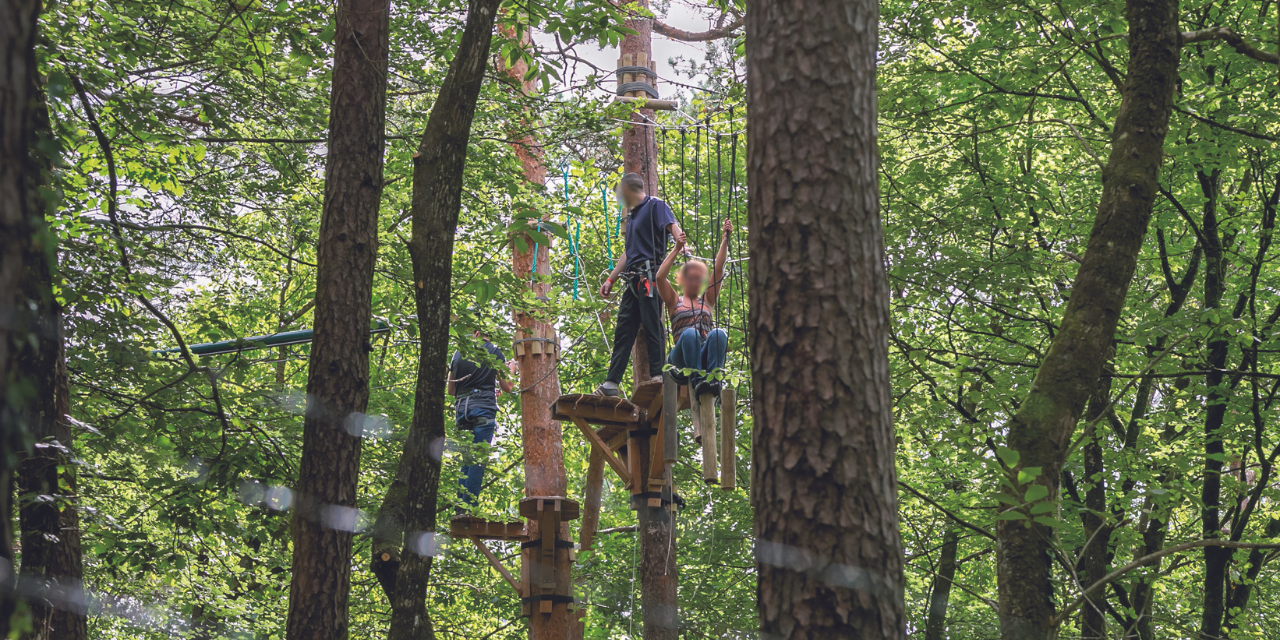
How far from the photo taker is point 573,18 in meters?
5.91

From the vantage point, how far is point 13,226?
1.39m

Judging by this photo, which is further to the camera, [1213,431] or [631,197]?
[1213,431]

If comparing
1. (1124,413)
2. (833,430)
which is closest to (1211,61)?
(1124,413)

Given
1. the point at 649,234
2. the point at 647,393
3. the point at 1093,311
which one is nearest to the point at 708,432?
the point at 647,393

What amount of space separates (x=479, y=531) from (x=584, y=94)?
13.8ft

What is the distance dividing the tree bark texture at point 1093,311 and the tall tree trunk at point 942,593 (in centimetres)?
679

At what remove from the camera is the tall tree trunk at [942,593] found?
423 inches

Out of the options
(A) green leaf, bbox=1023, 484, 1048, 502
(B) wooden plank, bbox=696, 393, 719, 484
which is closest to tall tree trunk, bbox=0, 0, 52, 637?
(A) green leaf, bbox=1023, 484, 1048, 502

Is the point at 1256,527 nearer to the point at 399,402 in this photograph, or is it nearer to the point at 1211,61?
the point at 1211,61

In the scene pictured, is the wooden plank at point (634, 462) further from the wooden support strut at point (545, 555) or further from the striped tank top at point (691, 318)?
the striped tank top at point (691, 318)

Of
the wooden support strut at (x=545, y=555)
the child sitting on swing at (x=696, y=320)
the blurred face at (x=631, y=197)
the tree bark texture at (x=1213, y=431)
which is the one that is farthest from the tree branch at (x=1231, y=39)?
the wooden support strut at (x=545, y=555)

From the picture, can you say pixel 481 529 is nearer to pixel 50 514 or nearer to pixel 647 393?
pixel 647 393

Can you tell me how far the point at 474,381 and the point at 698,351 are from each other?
10.7ft

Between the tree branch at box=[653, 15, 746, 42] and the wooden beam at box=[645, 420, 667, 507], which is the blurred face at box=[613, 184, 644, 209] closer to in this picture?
the wooden beam at box=[645, 420, 667, 507]
